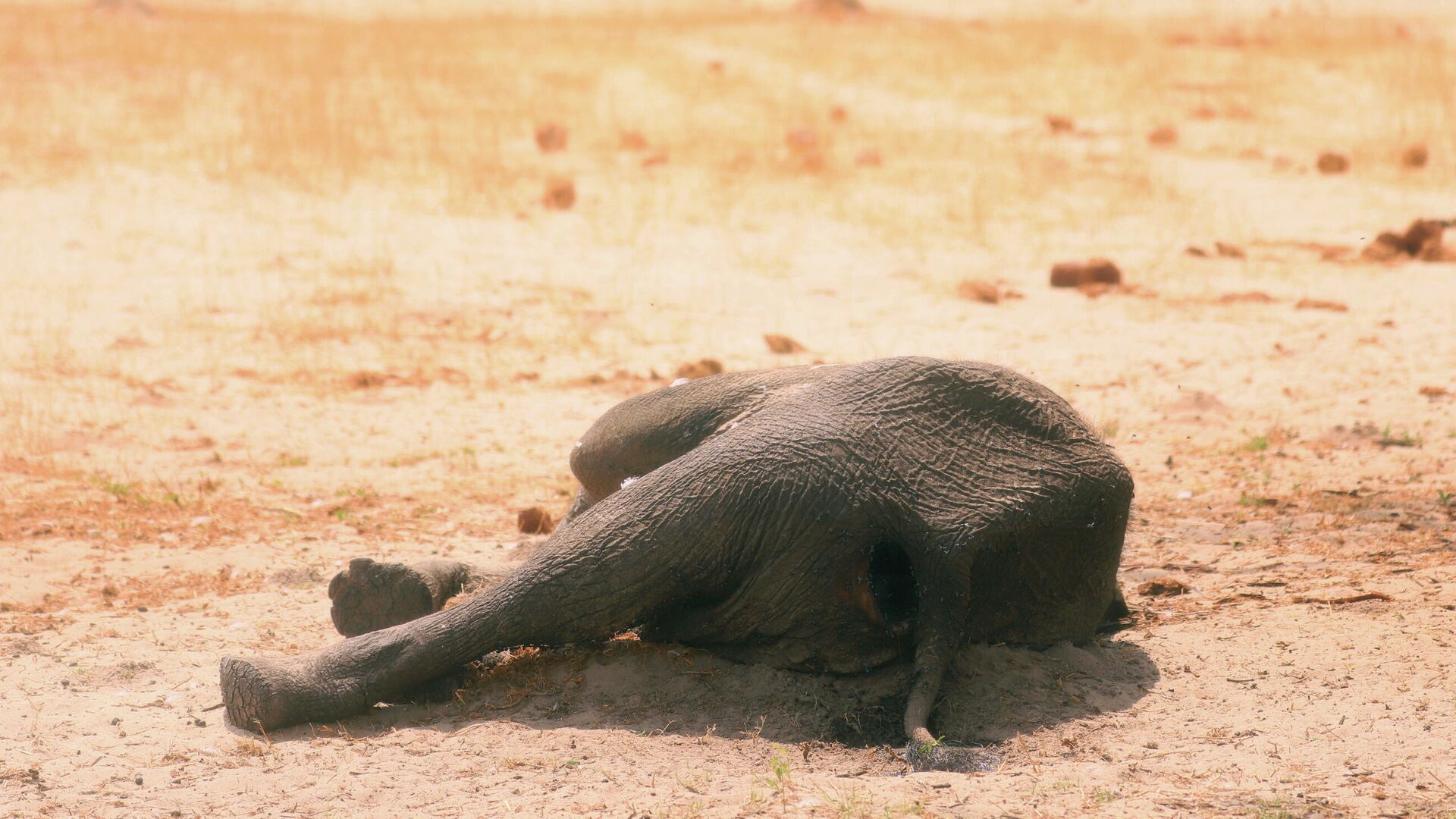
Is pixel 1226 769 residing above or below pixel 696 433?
below

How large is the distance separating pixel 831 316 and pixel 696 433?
5137 mm

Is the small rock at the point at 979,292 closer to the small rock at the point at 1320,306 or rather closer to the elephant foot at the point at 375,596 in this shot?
the small rock at the point at 1320,306

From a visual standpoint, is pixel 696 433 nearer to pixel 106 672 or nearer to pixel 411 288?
pixel 106 672

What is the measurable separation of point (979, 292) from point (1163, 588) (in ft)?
16.1

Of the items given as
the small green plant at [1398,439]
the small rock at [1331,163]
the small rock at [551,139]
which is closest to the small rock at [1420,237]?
the small rock at [1331,163]

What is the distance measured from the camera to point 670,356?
8.42m

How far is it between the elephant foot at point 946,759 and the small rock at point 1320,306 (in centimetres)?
629

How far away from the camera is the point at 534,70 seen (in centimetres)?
1634

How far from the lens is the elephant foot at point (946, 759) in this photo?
3354 mm

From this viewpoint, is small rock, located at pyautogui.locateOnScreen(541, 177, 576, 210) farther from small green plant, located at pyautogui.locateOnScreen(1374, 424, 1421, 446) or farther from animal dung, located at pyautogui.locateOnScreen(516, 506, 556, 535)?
small green plant, located at pyautogui.locateOnScreen(1374, 424, 1421, 446)

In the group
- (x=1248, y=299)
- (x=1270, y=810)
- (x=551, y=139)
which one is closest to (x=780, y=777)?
(x=1270, y=810)

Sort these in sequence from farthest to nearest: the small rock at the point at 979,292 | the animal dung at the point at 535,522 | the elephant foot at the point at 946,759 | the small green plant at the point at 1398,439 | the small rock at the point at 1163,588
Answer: the small rock at the point at 979,292 → the small green plant at the point at 1398,439 → the animal dung at the point at 535,522 → the small rock at the point at 1163,588 → the elephant foot at the point at 946,759

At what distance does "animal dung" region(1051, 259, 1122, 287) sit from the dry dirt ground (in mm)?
162

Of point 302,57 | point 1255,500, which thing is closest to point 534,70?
point 302,57
